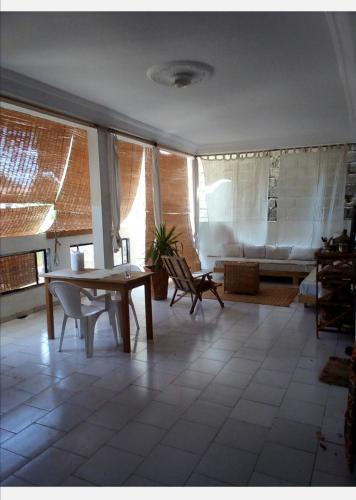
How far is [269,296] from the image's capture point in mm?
5391

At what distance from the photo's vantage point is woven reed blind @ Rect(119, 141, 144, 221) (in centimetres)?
546

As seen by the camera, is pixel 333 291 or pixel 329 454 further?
pixel 333 291

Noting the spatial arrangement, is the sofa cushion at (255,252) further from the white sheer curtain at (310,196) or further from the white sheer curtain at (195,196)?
the white sheer curtain at (195,196)

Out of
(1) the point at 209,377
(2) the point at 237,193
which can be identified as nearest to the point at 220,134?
(2) the point at 237,193

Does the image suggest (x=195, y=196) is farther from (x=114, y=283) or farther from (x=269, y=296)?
(x=114, y=283)

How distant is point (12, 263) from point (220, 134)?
12.3ft

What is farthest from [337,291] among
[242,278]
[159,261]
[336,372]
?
[159,261]

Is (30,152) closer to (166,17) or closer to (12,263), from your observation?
(12,263)

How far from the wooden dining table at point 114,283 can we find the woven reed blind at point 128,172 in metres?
2.12

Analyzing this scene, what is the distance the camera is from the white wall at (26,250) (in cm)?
433

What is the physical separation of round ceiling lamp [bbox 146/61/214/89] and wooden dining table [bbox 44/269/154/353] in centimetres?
180

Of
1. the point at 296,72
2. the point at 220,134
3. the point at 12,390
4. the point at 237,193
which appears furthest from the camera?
the point at 237,193

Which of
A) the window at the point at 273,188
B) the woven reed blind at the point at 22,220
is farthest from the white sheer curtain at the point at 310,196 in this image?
the woven reed blind at the point at 22,220
